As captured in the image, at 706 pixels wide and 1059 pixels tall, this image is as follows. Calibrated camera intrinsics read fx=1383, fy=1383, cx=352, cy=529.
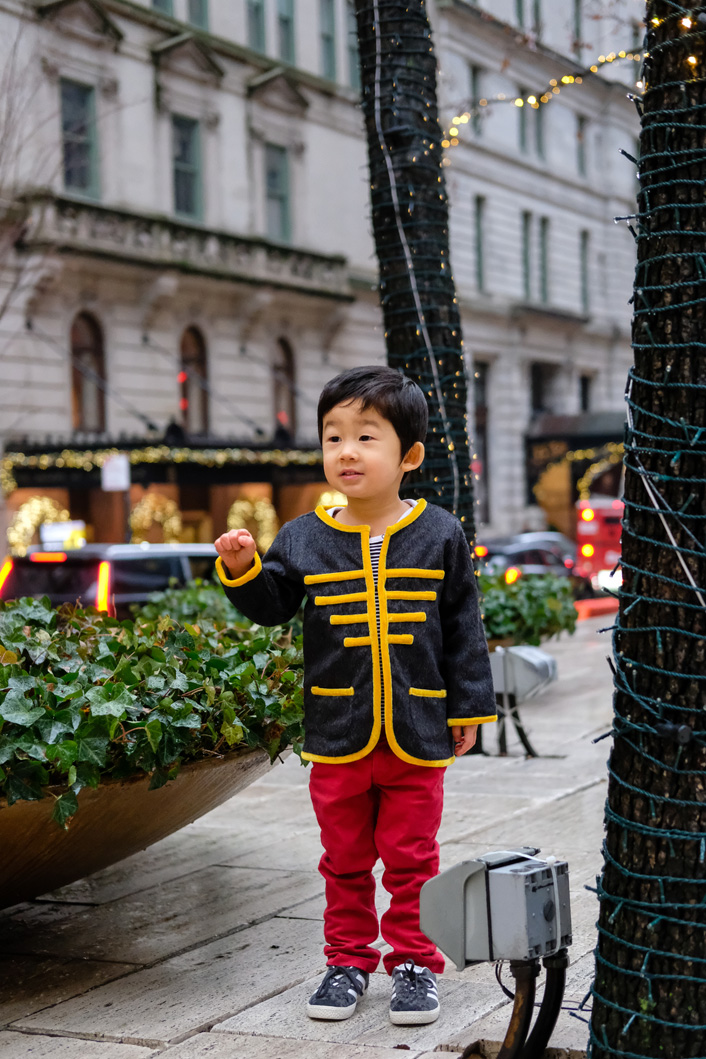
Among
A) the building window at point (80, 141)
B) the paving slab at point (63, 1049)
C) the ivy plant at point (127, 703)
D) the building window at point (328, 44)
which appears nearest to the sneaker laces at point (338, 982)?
the paving slab at point (63, 1049)

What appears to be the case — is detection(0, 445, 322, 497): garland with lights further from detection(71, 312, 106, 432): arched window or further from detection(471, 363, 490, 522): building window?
detection(471, 363, 490, 522): building window

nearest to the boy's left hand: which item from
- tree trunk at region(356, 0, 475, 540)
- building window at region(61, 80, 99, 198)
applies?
tree trunk at region(356, 0, 475, 540)

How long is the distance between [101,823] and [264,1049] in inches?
35.6

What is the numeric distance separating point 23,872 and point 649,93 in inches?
109

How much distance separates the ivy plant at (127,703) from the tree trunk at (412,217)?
327 cm

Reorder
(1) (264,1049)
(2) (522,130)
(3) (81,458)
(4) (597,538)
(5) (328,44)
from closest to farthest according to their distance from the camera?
(1) (264,1049)
(3) (81,458)
(4) (597,538)
(5) (328,44)
(2) (522,130)

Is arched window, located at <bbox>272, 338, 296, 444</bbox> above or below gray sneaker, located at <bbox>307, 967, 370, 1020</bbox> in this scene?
above

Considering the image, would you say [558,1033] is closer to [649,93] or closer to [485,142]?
[649,93]

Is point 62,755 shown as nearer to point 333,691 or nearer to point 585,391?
point 333,691

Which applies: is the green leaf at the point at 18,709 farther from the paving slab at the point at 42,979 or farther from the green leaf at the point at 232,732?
the paving slab at the point at 42,979

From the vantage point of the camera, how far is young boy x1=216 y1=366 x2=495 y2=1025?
12.1ft

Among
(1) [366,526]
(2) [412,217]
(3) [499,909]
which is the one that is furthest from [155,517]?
(3) [499,909]

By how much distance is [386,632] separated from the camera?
3707 millimetres

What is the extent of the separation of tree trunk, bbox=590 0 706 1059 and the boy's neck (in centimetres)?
99
